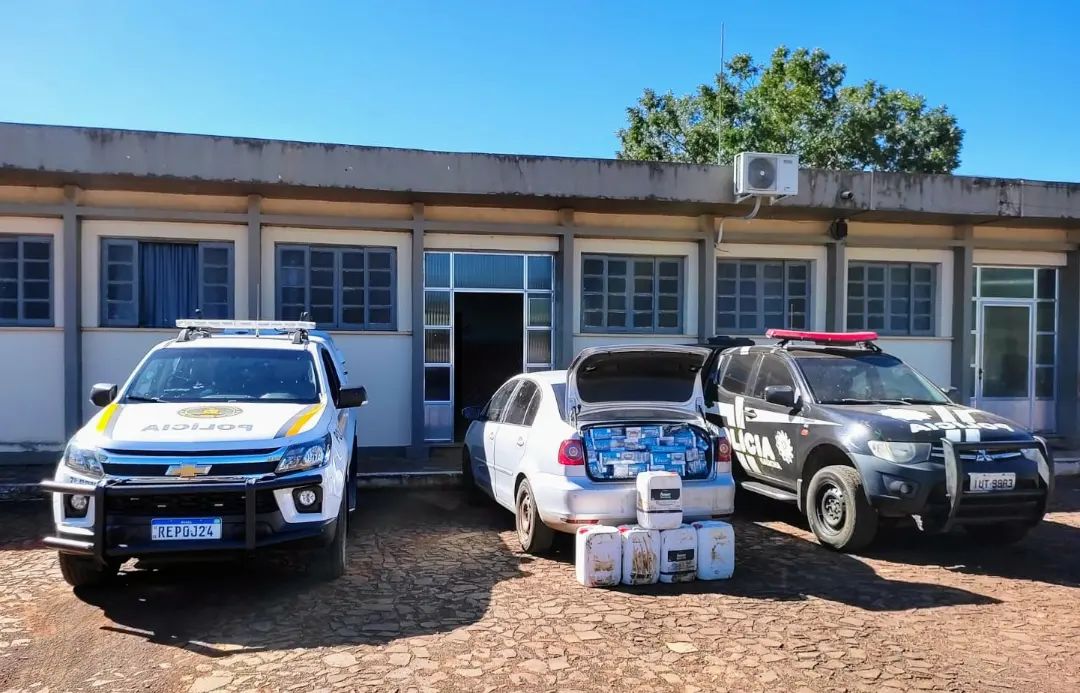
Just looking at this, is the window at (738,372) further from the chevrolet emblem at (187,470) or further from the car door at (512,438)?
the chevrolet emblem at (187,470)

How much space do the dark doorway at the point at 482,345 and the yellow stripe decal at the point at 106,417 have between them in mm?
7976

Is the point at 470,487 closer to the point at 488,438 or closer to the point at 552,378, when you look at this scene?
the point at 488,438

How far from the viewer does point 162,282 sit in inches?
434

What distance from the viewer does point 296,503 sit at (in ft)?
18.5

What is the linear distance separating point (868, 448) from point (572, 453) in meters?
2.59

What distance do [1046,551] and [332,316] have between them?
8.62 meters

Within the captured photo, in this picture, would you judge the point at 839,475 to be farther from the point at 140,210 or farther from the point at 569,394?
the point at 140,210

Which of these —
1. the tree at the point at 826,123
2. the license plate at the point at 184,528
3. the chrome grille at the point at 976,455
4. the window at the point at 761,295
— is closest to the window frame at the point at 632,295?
the window at the point at 761,295

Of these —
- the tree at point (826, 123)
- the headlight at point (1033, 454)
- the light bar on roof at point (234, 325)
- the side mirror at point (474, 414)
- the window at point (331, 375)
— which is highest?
the tree at point (826, 123)

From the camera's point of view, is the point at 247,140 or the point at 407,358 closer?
the point at 247,140

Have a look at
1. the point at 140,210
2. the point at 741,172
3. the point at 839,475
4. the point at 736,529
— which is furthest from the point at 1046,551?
the point at 140,210

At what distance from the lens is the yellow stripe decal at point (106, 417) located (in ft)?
19.3

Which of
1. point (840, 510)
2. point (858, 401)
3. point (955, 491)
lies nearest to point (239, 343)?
point (840, 510)

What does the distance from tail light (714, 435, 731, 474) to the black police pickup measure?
4.04 feet
